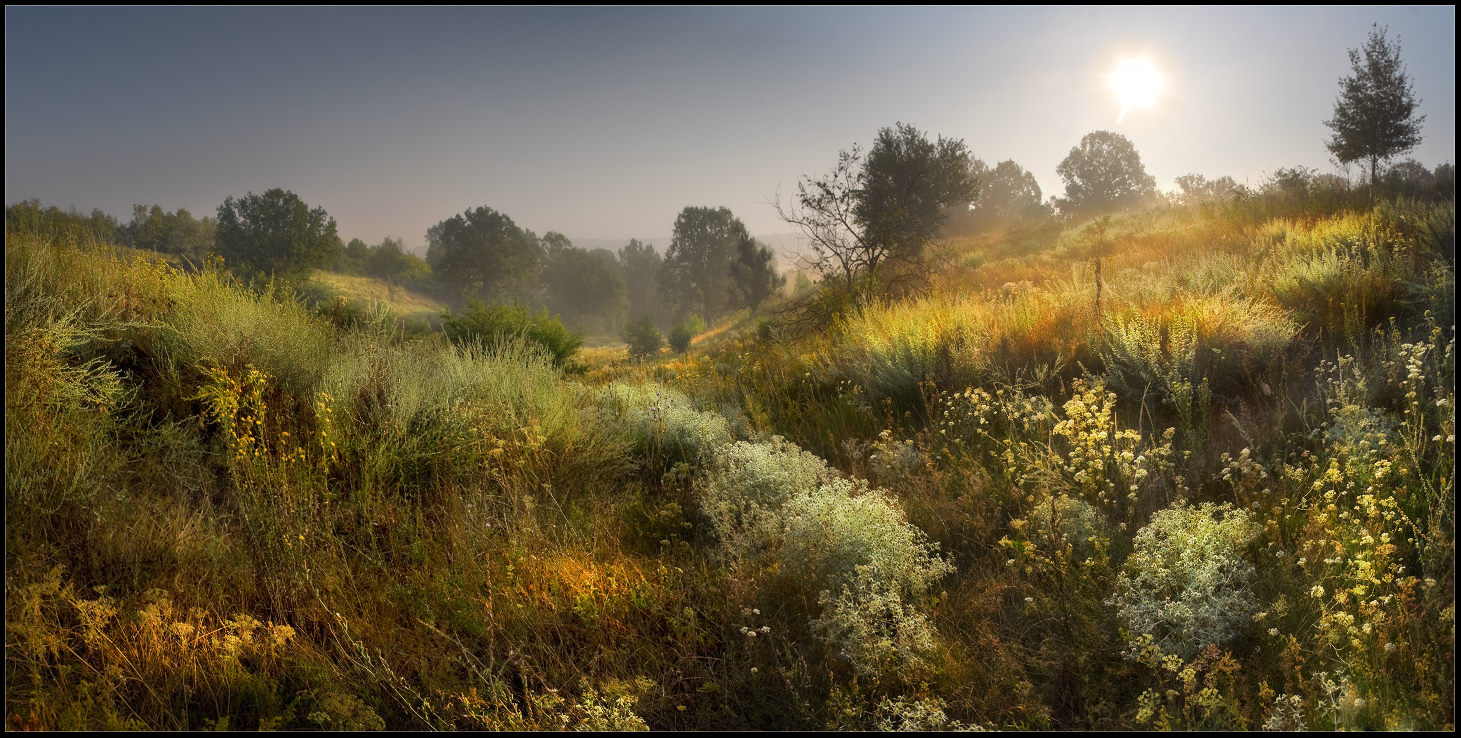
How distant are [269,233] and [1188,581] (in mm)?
46849

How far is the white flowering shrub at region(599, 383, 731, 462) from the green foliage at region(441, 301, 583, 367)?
484 cm

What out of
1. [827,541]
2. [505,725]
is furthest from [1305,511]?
[505,725]

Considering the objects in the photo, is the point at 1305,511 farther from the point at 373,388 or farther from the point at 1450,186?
the point at 1450,186

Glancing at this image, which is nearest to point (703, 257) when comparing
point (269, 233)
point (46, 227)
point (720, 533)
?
point (269, 233)

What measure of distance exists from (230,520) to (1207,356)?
6209mm

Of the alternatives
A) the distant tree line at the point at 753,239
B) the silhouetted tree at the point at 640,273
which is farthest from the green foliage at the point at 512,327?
the silhouetted tree at the point at 640,273

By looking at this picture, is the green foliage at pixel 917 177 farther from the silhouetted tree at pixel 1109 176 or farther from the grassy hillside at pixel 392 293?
the grassy hillside at pixel 392 293

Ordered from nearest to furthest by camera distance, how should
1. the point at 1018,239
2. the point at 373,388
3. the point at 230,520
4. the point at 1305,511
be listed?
the point at 1305,511 < the point at 230,520 < the point at 373,388 < the point at 1018,239

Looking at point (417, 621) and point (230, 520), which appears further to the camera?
point (230, 520)

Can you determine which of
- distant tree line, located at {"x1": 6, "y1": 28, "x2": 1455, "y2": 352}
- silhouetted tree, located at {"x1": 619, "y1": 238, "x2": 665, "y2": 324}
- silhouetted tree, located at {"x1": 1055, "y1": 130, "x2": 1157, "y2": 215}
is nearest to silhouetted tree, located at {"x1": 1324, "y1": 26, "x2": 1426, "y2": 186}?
distant tree line, located at {"x1": 6, "y1": 28, "x2": 1455, "y2": 352}

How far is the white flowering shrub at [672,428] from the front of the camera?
16.0ft

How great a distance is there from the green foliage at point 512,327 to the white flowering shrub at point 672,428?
→ 15.9ft

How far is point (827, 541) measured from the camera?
3168 millimetres

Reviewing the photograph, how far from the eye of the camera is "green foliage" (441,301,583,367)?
10398mm
